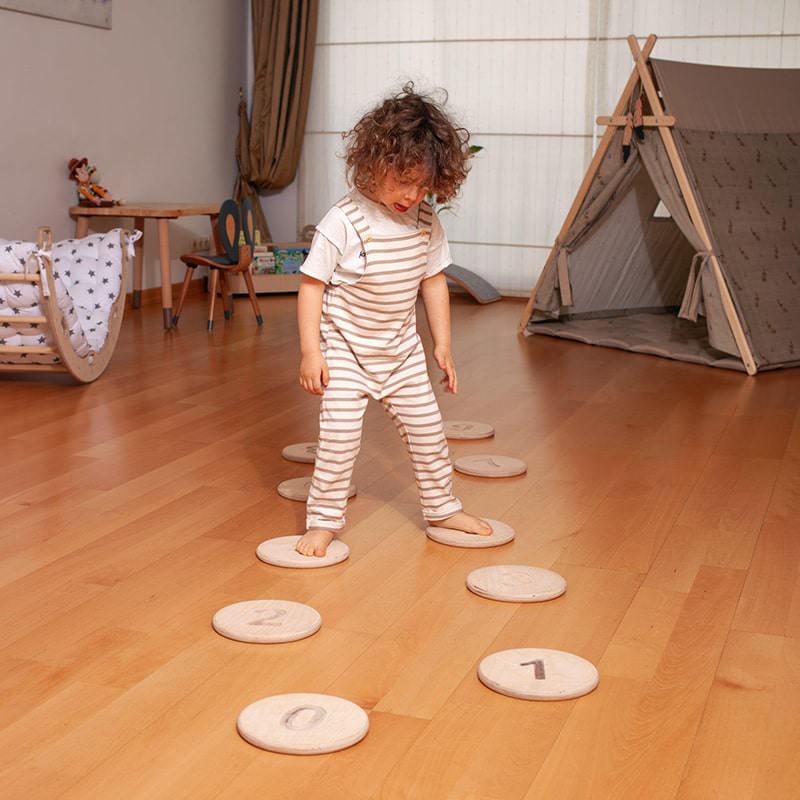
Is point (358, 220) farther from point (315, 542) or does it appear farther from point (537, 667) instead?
point (537, 667)

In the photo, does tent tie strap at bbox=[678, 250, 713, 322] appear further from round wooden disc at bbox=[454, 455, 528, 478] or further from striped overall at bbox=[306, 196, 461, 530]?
striped overall at bbox=[306, 196, 461, 530]

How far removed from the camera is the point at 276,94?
7164 mm

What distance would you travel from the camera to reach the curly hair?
7.52ft

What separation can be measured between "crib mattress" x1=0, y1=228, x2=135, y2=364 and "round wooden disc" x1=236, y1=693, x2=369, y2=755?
2456 mm

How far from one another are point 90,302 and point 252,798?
3140 mm

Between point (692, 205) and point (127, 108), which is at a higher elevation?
point (127, 108)

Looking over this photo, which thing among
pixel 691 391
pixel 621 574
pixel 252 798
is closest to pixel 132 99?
pixel 691 391

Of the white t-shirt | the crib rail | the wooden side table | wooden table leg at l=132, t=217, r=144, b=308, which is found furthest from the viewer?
wooden table leg at l=132, t=217, r=144, b=308

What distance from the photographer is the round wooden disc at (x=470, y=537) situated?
2.55 m

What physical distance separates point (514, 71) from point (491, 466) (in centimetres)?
429

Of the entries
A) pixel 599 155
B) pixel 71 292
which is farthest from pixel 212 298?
pixel 599 155

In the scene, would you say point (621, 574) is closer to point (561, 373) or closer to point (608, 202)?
point (561, 373)

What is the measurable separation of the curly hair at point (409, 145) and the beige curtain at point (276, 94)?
500 centimetres

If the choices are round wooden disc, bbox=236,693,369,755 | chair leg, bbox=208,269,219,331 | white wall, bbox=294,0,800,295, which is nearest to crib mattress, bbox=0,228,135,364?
chair leg, bbox=208,269,219,331
